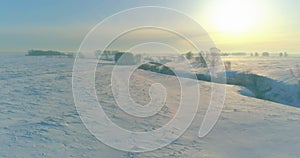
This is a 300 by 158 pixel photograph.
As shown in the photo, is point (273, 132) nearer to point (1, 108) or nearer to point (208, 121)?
point (208, 121)

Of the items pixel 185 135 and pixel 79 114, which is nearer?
pixel 185 135

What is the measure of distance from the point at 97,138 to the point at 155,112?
2.89 metres

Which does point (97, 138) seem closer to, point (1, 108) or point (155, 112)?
point (155, 112)

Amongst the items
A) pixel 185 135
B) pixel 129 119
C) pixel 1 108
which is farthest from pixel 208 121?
pixel 1 108

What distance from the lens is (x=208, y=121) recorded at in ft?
24.2

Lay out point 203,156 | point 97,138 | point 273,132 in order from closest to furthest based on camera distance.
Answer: point 203,156, point 97,138, point 273,132

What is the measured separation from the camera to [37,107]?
7527 millimetres

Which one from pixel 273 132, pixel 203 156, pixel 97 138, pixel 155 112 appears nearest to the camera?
pixel 203 156

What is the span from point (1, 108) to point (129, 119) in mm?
3790

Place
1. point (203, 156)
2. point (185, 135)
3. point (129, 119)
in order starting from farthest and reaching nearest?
1. point (129, 119)
2. point (185, 135)
3. point (203, 156)

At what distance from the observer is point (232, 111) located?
343 inches

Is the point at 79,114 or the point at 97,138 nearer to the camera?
the point at 97,138

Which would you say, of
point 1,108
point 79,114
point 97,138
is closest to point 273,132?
point 97,138

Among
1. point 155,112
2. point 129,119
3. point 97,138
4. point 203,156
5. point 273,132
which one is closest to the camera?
point 203,156
